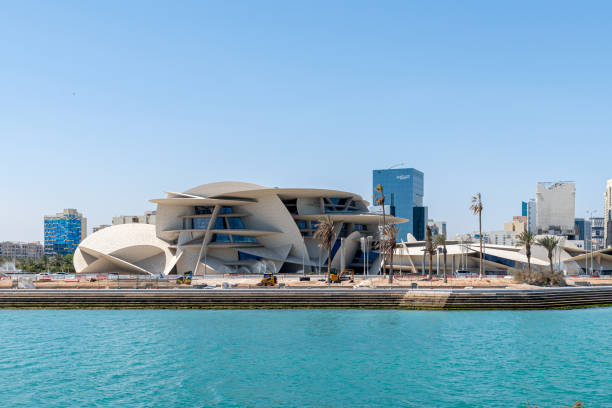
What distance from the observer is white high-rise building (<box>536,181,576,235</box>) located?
17125 centimetres

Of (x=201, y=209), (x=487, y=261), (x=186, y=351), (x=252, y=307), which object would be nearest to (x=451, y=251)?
(x=487, y=261)

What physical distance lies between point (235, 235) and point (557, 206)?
386ft

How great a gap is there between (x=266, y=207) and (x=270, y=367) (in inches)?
2595

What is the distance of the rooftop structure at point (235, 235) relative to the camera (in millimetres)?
92625

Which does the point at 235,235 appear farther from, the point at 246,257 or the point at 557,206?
the point at 557,206

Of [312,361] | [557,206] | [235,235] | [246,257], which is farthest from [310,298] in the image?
[557,206]

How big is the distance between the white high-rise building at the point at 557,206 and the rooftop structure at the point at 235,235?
92263mm

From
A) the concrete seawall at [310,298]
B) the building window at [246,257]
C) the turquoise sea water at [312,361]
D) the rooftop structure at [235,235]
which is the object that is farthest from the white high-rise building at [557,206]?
the turquoise sea water at [312,361]

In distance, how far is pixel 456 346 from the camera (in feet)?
108

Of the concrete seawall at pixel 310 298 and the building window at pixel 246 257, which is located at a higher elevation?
the building window at pixel 246 257

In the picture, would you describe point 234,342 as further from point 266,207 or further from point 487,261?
point 487,261

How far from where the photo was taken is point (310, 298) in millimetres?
51812

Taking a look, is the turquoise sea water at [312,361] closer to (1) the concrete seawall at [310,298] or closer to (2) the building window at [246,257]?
(1) the concrete seawall at [310,298]

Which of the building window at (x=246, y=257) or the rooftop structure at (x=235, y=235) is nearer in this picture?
the rooftop structure at (x=235, y=235)
